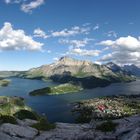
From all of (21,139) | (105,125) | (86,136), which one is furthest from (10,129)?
(105,125)

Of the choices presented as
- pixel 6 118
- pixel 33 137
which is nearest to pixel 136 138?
pixel 33 137

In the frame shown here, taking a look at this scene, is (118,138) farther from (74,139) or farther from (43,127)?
(43,127)

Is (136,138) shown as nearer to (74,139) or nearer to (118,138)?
(118,138)

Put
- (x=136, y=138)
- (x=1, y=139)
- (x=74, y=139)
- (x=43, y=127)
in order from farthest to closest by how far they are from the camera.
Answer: (x=43, y=127), (x=74, y=139), (x=1, y=139), (x=136, y=138)

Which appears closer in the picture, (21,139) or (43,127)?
(21,139)

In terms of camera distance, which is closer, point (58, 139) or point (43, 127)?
point (58, 139)

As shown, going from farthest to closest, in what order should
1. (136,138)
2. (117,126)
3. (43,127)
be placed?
(43,127)
(117,126)
(136,138)

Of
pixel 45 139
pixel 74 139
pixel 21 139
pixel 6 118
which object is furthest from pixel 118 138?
pixel 6 118

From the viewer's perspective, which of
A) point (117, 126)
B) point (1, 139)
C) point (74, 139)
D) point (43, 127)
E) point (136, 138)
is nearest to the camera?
point (136, 138)
